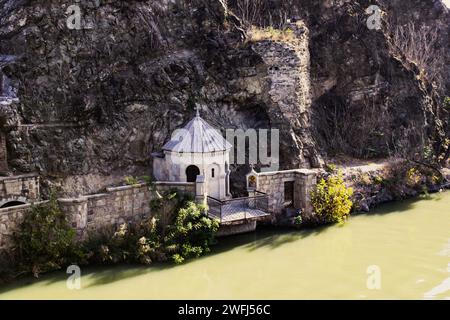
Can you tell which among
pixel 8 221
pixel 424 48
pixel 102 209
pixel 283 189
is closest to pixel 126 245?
pixel 102 209

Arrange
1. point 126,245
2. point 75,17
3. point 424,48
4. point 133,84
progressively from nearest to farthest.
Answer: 1. point 126,245
2. point 75,17
3. point 133,84
4. point 424,48

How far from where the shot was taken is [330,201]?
2205cm

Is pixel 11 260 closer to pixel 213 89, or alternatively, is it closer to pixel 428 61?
pixel 213 89

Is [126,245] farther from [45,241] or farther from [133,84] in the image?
[133,84]

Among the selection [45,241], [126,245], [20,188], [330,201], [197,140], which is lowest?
[126,245]

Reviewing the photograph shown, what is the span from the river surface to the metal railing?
1196 mm

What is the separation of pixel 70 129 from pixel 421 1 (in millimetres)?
28480

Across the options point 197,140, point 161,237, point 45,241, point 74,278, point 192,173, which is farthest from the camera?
point 192,173

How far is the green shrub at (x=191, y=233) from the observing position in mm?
18078

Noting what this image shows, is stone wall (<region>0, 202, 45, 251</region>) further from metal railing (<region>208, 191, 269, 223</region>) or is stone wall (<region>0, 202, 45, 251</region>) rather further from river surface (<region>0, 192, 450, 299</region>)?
metal railing (<region>208, 191, 269, 223</region>)

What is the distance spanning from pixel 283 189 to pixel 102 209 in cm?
807

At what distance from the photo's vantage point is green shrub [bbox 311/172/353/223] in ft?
72.0

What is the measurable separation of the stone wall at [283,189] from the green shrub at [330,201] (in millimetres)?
345

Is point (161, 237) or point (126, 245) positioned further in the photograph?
point (161, 237)
